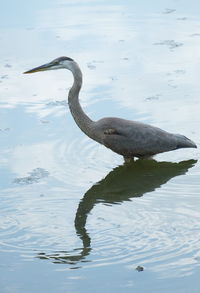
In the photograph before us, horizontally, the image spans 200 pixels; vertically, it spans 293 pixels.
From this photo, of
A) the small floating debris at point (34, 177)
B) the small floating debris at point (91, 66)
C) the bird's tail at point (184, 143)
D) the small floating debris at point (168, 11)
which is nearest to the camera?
the small floating debris at point (34, 177)

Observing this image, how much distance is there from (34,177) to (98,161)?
75 cm

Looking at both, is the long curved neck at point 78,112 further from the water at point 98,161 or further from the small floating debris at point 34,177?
the small floating debris at point 34,177

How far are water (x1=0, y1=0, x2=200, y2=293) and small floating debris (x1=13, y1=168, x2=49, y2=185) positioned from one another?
2 cm

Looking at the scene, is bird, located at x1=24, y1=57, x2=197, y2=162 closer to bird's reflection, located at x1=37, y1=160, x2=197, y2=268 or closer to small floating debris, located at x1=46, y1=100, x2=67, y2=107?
bird's reflection, located at x1=37, y1=160, x2=197, y2=268

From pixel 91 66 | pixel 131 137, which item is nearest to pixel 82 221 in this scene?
pixel 131 137

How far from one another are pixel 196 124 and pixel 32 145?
5.77 feet

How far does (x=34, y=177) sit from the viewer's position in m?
7.86

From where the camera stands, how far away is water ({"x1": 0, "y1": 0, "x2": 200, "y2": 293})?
6105 millimetres

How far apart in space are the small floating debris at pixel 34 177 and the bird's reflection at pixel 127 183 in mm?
521

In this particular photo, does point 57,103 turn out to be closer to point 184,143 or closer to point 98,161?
point 98,161

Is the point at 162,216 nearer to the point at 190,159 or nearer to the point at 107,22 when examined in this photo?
the point at 190,159

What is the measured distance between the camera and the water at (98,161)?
6105 mm

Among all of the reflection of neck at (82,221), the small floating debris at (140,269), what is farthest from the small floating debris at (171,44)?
the small floating debris at (140,269)

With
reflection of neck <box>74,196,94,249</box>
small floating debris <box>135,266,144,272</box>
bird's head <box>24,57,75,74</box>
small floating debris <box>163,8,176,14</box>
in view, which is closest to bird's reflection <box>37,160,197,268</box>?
reflection of neck <box>74,196,94,249</box>
